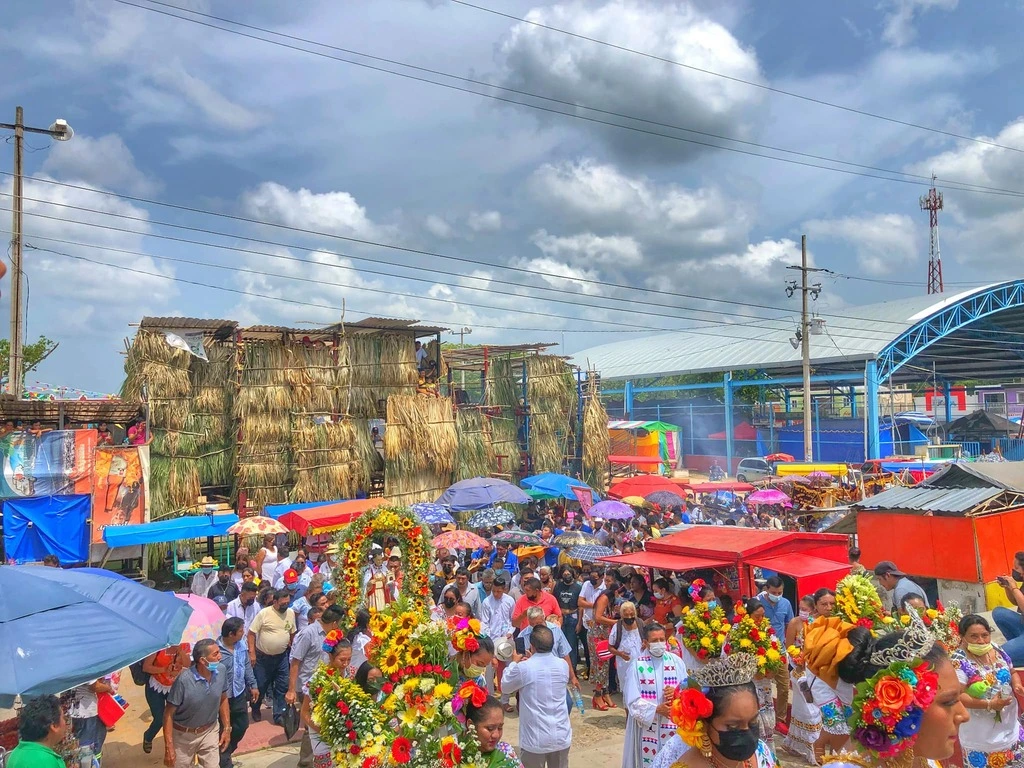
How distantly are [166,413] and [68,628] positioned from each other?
12.2m

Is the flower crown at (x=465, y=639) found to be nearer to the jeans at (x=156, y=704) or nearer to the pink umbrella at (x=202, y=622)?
the pink umbrella at (x=202, y=622)

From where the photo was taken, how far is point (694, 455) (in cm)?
4012

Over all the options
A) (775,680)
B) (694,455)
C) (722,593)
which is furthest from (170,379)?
(694,455)

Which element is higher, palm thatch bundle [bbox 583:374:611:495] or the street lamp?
the street lamp

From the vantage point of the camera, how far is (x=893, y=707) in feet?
11.4

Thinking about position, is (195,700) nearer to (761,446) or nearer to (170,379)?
(170,379)

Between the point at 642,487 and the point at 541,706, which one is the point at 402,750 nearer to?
the point at 541,706

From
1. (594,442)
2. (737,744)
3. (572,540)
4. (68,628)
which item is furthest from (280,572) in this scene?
(594,442)

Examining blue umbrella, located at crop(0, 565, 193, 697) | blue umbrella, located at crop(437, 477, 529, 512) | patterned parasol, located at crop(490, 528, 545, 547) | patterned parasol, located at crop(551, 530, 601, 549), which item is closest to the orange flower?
blue umbrella, located at crop(0, 565, 193, 697)

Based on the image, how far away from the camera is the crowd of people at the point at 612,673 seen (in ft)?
11.7

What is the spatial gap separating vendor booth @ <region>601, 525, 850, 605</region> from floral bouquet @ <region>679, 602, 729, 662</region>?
2.10 meters

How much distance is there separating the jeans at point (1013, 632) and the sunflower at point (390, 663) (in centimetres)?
530

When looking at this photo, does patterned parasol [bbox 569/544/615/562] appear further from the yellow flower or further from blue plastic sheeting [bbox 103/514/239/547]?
the yellow flower

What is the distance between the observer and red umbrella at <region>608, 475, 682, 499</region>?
64.1 ft
